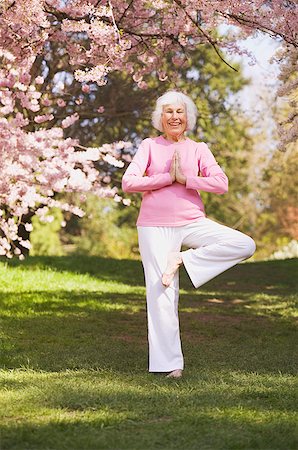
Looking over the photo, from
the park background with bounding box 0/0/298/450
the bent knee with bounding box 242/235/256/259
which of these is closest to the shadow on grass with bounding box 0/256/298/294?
the park background with bounding box 0/0/298/450

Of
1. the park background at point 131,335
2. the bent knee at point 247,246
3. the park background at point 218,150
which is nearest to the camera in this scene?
the park background at point 131,335

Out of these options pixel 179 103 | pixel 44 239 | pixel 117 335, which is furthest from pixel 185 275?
pixel 179 103

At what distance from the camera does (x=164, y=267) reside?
18.0 ft

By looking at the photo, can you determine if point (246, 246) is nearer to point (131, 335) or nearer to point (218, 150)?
point (131, 335)

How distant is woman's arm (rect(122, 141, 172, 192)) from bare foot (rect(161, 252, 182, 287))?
1.53 ft

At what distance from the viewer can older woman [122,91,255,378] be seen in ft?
17.7

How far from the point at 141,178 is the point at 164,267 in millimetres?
587

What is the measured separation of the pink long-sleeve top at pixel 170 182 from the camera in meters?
5.48

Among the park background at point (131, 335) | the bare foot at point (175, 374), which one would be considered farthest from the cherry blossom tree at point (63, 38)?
the bare foot at point (175, 374)

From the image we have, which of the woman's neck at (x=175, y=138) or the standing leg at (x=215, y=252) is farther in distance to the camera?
the woman's neck at (x=175, y=138)

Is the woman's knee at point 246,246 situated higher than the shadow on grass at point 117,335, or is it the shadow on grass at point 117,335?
the woman's knee at point 246,246

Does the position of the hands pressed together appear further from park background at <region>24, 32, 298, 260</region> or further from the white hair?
park background at <region>24, 32, 298, 260</region>

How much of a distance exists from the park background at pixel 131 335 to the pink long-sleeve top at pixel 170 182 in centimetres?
103

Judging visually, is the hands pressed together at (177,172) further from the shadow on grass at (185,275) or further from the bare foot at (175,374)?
the shadow on grass at (185,275)
